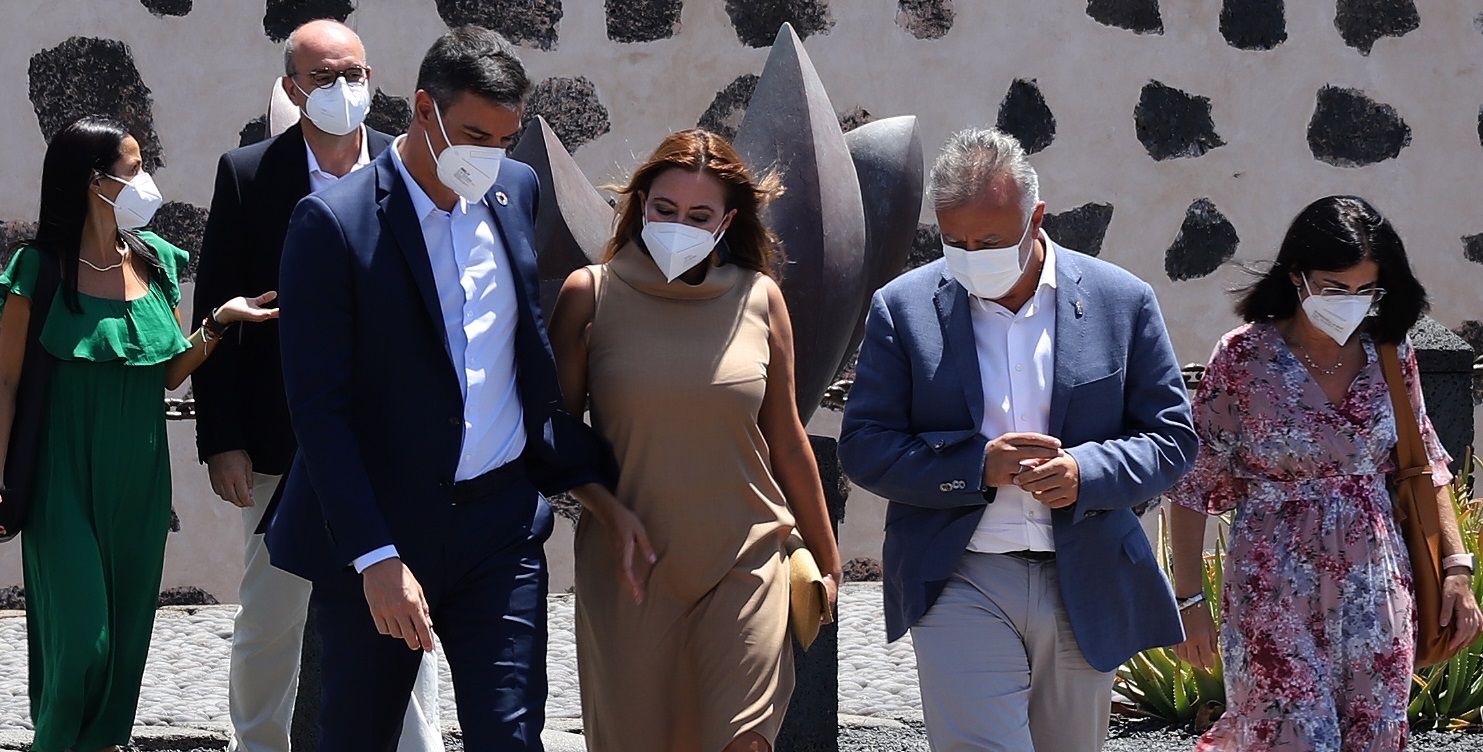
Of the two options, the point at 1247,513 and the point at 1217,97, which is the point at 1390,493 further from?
the point at 1217,97

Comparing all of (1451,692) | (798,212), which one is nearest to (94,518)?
(798,212)

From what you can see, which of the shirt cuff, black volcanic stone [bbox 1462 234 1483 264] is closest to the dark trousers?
the shirt cuff

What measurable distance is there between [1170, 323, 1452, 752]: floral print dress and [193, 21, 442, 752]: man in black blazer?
179cm

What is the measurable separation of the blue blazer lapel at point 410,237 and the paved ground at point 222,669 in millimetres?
2139

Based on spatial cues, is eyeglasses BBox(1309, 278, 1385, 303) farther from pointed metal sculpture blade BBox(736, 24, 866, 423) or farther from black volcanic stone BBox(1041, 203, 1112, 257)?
black volcanic stone BBox(1041, 203, 1112, 257)

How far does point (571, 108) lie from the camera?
6699mm

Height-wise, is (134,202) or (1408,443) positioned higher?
(134,202)

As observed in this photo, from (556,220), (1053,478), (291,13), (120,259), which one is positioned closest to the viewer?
(1053,478)

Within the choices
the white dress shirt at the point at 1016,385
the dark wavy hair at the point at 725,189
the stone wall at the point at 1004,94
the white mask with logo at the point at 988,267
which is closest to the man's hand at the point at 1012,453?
the white dress shirt at the point at 1016,385

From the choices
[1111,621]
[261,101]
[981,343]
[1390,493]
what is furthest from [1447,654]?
[261,101]

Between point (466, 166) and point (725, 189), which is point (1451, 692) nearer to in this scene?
point (725, 189)

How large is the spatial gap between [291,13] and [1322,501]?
391 cm

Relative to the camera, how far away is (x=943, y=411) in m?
3.70

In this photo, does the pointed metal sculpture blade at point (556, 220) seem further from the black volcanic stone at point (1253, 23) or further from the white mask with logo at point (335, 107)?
the black volcanic stone at point (1253, 23)
